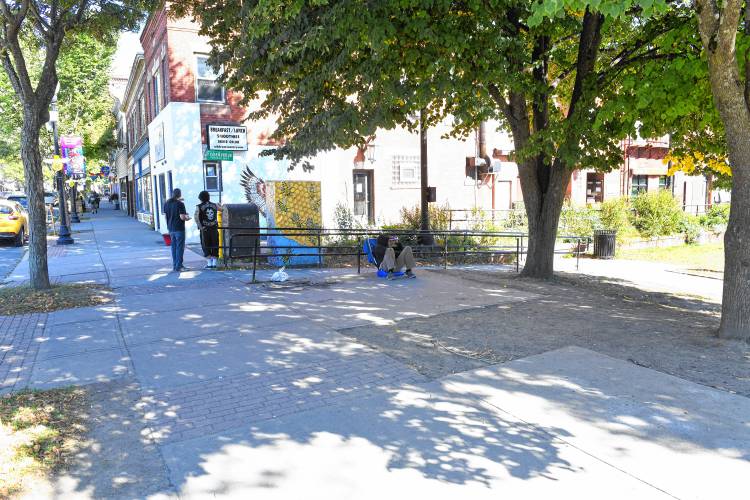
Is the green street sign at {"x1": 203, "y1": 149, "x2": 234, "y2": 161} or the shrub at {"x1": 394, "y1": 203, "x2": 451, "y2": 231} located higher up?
the green street sign at {"x1": 203, "y1": 149, "x2": 234, "y2": 161}

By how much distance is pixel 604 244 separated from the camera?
18875mm

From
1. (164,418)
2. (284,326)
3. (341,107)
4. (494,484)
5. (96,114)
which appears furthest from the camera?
(96,114)

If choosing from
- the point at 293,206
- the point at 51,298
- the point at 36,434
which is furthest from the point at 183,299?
the point at 293,206

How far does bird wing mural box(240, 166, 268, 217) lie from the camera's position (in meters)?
19.7

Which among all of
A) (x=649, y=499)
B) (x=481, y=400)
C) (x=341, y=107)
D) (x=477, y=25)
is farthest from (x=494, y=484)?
(x=477, y=25)

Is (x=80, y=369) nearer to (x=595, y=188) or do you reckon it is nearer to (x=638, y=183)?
(x=595, y=188)

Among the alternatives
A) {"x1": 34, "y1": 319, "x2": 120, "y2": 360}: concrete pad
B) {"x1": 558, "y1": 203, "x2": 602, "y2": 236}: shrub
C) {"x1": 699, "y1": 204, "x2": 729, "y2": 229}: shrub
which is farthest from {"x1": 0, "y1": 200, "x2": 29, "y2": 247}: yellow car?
{"x1": 699, "y1": 204, "x2": 729, "y2": 229}: shrub

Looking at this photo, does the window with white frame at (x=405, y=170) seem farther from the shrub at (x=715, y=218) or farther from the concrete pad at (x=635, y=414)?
the concrete pad at (x=635, y=414)

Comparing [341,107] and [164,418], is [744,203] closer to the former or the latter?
[341,107]

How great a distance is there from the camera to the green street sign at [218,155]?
19.0 m

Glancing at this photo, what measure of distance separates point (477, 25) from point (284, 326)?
6.00 metres

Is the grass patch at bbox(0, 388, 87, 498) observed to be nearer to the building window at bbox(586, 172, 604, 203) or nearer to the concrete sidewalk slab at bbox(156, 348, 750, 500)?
the concrete sidewalk slab at bbox(156, 348, 750, 500)

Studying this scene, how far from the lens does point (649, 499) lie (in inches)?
130

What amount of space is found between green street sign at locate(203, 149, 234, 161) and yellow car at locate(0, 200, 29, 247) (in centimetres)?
643
